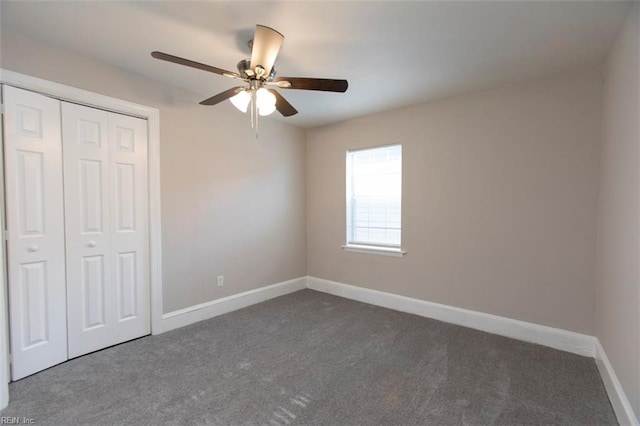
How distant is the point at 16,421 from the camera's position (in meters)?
1.75

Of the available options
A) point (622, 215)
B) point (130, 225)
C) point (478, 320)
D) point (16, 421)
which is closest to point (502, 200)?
point (622, 215)

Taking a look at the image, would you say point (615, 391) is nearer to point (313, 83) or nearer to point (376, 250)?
point (376, 250)

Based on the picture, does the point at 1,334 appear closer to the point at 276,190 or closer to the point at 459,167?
the point at 276,190

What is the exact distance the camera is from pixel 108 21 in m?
2.00

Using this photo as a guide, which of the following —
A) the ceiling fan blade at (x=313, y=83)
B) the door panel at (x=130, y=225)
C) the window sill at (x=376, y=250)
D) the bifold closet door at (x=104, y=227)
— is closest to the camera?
the ceiling fan blade at (x=313, y=83)

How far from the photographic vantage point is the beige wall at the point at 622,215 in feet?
5.48

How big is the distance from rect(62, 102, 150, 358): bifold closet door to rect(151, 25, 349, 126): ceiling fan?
1.08 metres

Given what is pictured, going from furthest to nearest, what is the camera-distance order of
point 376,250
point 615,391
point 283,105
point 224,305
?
point 376,250 → point 224,305 → point 283,105 → point 615,391

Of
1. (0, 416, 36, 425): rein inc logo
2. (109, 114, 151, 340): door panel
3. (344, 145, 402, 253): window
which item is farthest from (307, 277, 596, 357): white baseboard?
(0, 416, 36, 425): rein inc logo

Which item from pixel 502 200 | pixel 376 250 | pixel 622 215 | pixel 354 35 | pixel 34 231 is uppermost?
pixel 354 35

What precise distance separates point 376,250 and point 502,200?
157cm

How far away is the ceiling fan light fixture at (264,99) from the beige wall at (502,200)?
2.00 metres

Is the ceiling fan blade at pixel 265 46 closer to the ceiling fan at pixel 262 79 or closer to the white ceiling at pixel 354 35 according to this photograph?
the ceiling fan at pixel 262 79

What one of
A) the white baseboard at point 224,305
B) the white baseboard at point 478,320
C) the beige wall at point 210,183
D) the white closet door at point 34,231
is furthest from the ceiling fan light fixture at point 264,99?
the white baseboard at point 478,320
